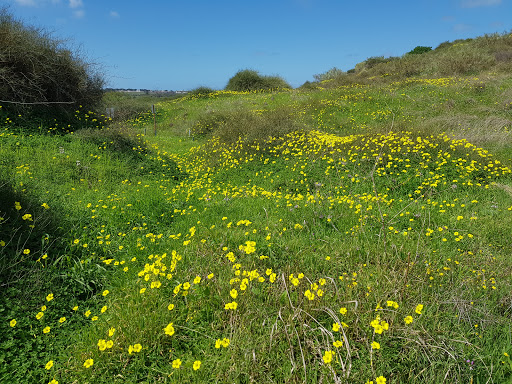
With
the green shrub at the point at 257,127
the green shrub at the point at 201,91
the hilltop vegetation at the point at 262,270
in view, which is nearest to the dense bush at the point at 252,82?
the green shrub at the point at 201,91

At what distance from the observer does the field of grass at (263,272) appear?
2162mm

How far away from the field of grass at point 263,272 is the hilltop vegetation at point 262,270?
0.02 metres

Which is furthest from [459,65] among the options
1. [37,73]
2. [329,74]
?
[37,73]

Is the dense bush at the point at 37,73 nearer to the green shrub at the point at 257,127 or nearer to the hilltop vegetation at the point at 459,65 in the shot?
the green shrub at the point at 257,127

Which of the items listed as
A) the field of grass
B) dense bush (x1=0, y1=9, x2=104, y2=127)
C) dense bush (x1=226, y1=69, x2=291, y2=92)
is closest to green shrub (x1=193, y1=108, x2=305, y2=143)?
the field of grass

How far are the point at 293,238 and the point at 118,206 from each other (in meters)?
3.12

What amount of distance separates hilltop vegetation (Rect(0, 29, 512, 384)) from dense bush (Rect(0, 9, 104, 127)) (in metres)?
2.21

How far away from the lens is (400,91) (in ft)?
56.7

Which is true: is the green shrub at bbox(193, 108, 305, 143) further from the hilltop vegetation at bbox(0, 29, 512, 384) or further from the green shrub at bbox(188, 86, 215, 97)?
the green shrub at bbox(188, 86, 215, 97)

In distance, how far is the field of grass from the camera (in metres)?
2.16

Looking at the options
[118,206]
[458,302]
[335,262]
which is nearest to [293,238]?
[335,262]

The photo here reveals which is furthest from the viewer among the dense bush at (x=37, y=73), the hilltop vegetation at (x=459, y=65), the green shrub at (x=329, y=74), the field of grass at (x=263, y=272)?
the green shrub at (x=329, y=74)

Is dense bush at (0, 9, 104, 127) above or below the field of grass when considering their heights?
above

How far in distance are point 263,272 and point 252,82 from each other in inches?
1181
